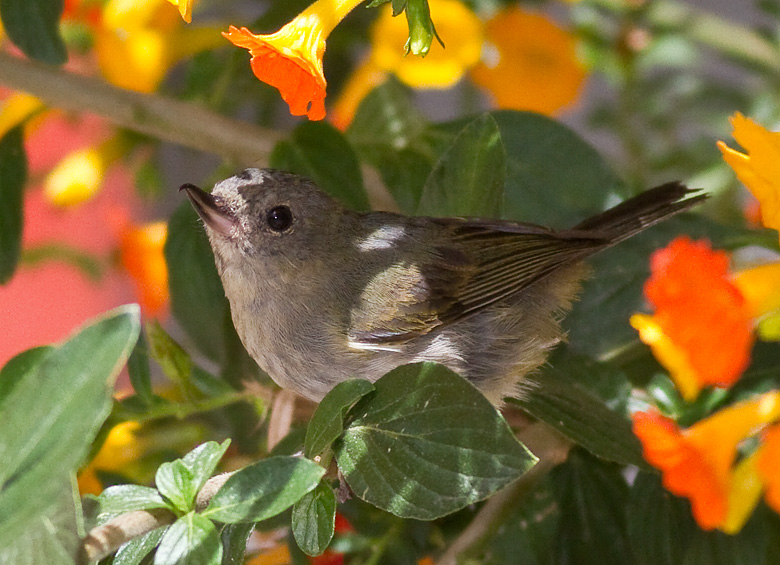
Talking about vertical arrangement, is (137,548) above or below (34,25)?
below

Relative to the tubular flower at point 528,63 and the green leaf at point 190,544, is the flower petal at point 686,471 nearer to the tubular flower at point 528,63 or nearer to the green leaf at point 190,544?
the green leaf at point 190,544

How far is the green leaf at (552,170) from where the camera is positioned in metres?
1.13

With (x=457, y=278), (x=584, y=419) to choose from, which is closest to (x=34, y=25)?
(x=457, y=278)

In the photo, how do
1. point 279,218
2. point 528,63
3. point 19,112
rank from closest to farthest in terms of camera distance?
point 279,218
point 19,112
point 528,63

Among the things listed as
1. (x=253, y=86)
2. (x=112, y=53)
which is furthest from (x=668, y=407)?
(x=112, y=53)

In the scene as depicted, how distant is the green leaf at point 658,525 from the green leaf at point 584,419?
0.06 metres

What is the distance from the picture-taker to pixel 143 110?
1166 mm

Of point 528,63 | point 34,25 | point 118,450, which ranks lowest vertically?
point 118,450

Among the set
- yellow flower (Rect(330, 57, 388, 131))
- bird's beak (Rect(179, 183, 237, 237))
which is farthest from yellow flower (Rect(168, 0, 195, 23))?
yellow flower (Rect(330, 57, 388, 131))

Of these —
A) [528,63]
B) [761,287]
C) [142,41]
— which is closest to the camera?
[761,287]

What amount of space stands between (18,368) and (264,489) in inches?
7.8

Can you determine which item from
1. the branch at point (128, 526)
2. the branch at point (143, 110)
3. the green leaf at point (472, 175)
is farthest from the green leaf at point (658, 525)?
the branch at point (143, 110)

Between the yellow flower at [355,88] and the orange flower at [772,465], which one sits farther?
the yellow flower at [355,88]

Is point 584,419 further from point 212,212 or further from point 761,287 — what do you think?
point 212,212
